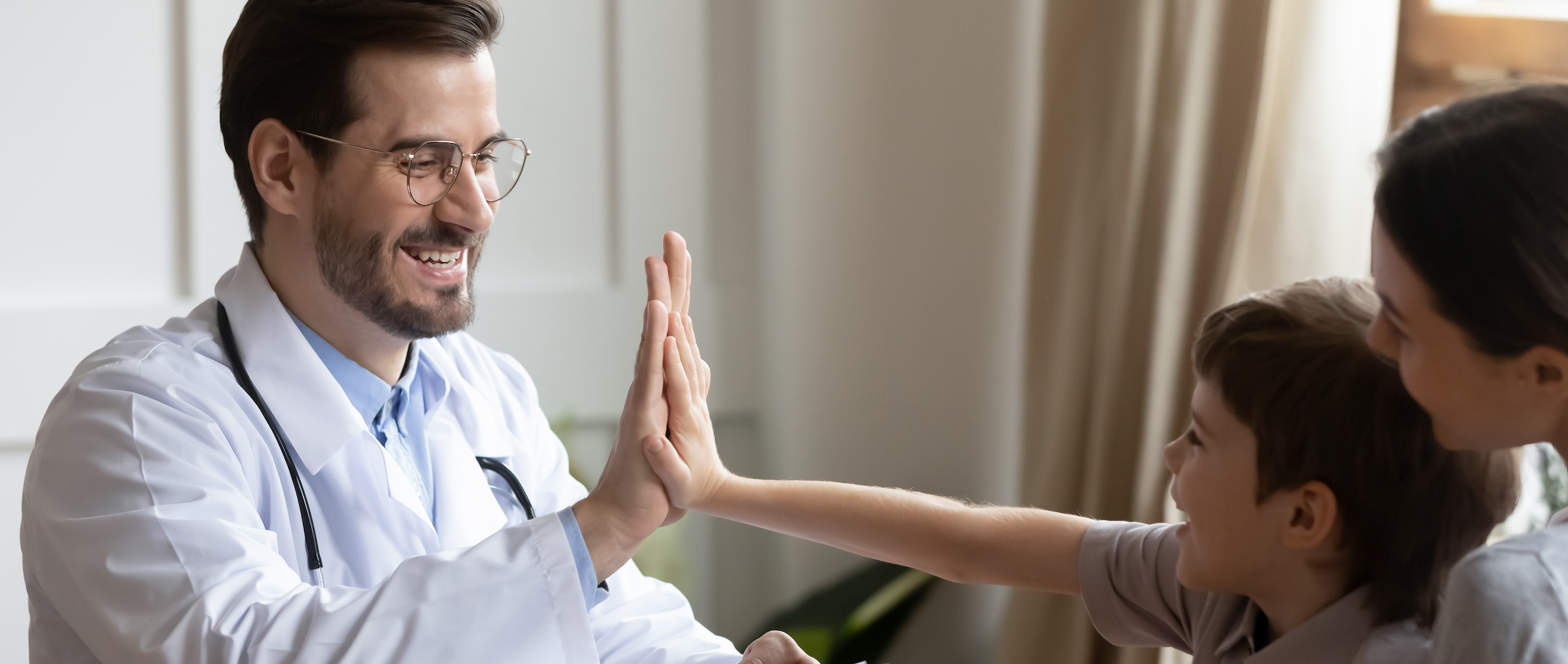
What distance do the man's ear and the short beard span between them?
0.04 m

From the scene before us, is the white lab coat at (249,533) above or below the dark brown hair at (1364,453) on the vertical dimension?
below

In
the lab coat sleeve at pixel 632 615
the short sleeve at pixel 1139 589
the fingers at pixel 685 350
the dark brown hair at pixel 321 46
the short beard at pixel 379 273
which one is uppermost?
the dark brown hair at pixel 321 46

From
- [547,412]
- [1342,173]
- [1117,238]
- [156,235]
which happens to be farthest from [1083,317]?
[156,235]

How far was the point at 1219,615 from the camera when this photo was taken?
44.9 inches

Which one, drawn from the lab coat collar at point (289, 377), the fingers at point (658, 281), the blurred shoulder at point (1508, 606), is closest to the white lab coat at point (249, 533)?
the lab coat collar at point (289, 377)

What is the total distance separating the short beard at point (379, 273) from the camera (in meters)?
1.42

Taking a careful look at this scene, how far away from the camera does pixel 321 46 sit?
4.63 ft

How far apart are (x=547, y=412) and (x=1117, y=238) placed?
133 cm

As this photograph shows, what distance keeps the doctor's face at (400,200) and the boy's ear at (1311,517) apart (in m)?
0.97

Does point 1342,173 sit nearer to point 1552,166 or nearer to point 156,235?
point 1552,166

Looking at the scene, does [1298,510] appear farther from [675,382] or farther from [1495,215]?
[675,382]

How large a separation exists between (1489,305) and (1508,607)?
0.68 ft

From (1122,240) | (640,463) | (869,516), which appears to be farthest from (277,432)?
(1122,240)

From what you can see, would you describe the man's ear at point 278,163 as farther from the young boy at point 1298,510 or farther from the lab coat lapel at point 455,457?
the young boy at point 1298,510
